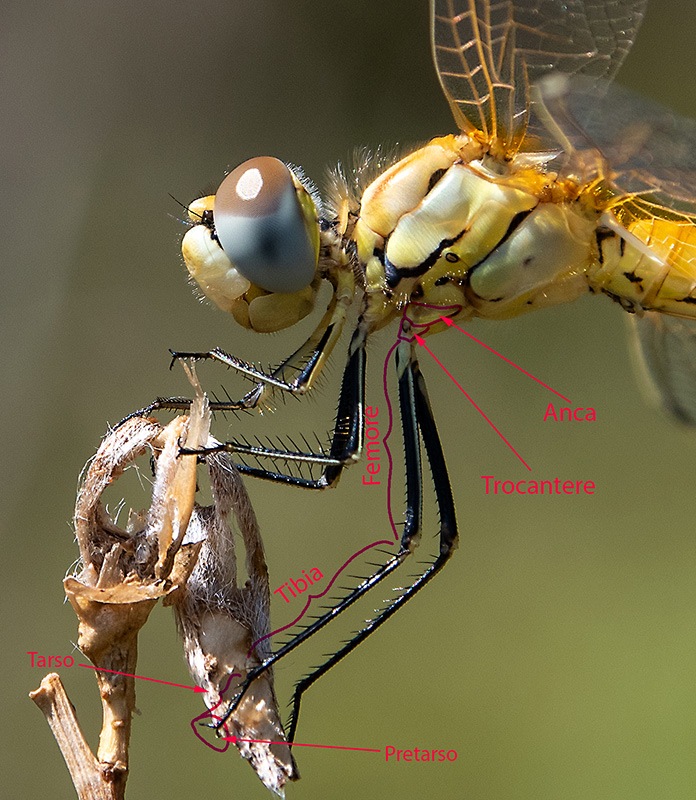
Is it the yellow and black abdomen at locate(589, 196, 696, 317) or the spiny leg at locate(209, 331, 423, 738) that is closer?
the spiny leg at locate(209, 331, 423, 738)

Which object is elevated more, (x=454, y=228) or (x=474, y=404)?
(x=454, y=228)

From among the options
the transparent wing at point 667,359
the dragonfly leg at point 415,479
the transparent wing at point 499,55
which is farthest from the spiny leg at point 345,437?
the transparent wing at point 667,359

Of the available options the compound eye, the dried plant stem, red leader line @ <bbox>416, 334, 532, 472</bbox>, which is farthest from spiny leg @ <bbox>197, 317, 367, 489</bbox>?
red leader line @ <bbox>416, 334, 532, 472</bbox>

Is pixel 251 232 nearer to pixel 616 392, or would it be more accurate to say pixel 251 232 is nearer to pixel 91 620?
pixel 91 620

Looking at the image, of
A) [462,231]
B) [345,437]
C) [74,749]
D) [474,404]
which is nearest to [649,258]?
[462,231]

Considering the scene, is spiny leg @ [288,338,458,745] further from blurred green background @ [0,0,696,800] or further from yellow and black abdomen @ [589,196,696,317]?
blurred green background @ [0,0,696,800]

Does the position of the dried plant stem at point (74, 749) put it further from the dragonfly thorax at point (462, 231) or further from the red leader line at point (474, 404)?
the red leader line at point (474, 404)

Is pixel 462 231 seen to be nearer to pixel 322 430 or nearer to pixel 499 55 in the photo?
pixel 499 55
